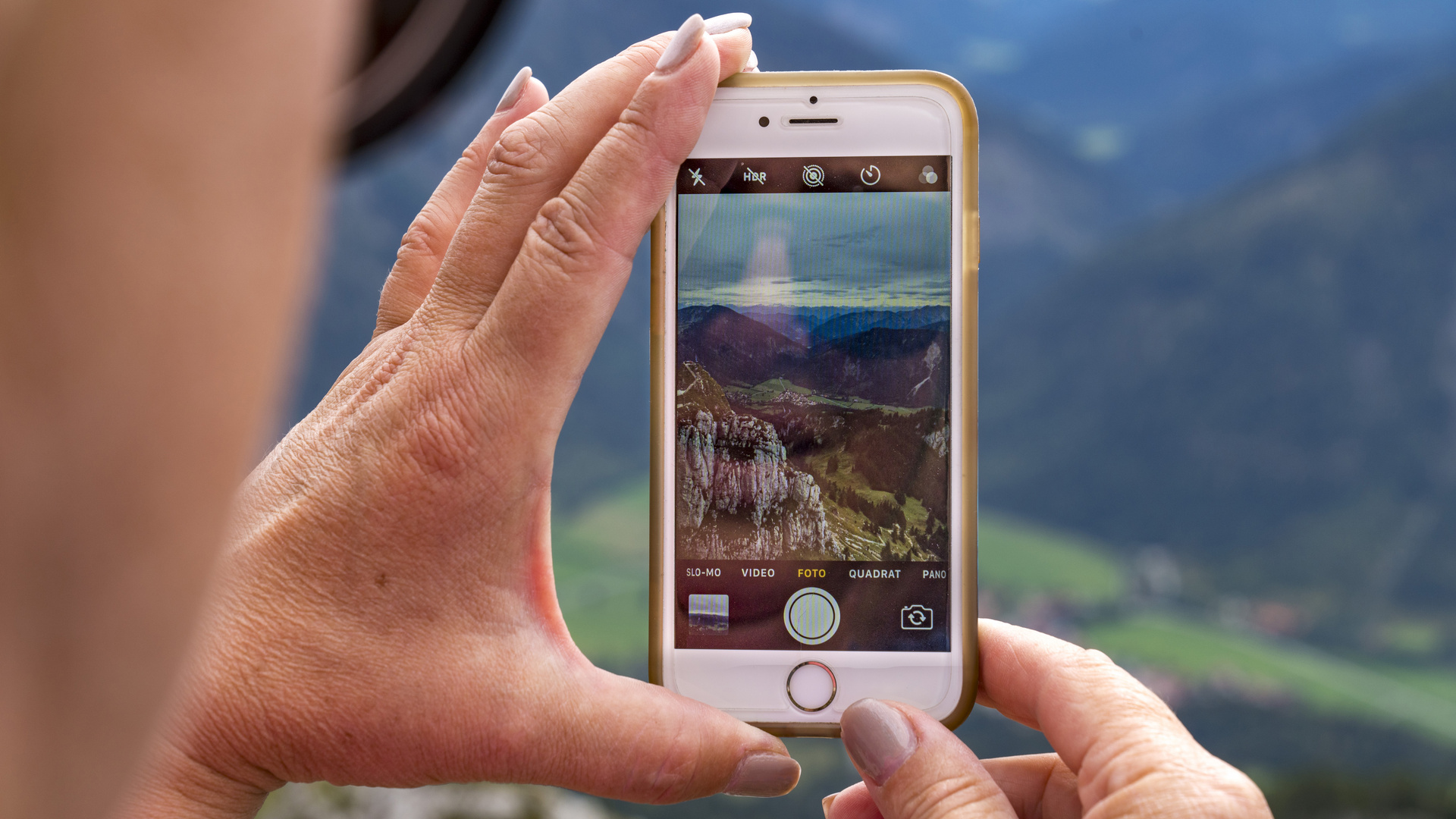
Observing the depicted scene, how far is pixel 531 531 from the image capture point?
2.47 ft

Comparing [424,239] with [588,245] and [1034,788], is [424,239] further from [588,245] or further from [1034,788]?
[1034,788]

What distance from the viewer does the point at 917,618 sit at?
0.84 metres

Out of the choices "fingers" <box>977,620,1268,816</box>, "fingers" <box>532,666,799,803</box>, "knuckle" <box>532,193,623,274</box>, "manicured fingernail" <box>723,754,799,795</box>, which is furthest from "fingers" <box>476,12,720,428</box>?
"fingers" <box>977,620,1268,816</box>

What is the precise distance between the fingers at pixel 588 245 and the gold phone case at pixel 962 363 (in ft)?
0.31

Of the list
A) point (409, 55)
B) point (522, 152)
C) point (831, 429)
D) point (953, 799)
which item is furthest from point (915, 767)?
point (409, 55)

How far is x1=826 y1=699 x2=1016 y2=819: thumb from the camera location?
695 mm

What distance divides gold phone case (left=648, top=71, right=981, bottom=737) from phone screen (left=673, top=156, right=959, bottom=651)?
0.06ft

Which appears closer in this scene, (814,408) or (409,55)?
(814,408)

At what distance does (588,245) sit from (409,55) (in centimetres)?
102

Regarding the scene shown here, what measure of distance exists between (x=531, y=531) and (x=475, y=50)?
1.14 meters

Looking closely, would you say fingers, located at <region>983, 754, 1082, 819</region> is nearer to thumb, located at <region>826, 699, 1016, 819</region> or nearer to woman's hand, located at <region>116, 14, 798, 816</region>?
thumb, located at <region>826, 699, 1016, 819</region>

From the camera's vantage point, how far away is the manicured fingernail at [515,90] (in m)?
0.87

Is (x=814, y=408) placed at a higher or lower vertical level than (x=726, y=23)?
lower

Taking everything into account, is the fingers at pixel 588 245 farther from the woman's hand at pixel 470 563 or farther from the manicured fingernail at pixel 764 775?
the manicured fingernail at pixel 764 775
